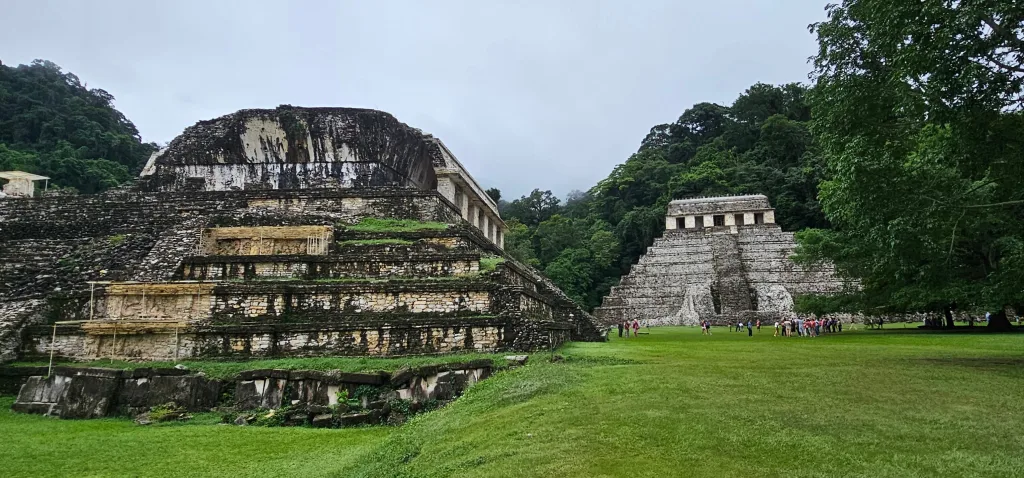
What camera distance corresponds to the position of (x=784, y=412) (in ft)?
14.8

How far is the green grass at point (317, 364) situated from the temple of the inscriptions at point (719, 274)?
19.4 meters

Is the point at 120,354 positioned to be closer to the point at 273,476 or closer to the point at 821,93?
the point at 273,476

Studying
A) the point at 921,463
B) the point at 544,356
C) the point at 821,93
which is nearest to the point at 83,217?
the point at 544,356

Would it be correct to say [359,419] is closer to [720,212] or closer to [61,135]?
[720,212]

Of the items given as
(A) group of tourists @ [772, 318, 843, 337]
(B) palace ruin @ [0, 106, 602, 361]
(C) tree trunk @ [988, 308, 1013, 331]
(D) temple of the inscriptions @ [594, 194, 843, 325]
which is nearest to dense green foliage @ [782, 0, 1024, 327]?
(B) palace ruin @ [0, 106, 602, 361]

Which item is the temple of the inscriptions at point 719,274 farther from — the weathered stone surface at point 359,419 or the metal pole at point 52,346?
the metal pole at point 52,346

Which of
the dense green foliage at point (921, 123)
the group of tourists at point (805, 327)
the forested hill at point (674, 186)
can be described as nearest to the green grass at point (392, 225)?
the dense green foliage at point (921, 123)

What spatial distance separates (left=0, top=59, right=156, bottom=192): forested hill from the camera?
34.2 metres

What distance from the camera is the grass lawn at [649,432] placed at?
339cm

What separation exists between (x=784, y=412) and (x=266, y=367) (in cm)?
676

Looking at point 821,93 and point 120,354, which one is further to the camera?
point 120,354

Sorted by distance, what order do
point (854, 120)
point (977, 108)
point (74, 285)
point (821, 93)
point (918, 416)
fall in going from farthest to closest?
point (74, 285) < point (821, 93) < point (854, 120) < point (977, 108) < point (918, 416)

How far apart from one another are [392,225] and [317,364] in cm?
535

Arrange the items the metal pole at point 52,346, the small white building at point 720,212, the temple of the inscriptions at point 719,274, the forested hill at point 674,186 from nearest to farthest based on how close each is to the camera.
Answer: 1. the metal pole at point 52,346
2. the temple of the inscriptions at point 719,274
3. the small white building at point 720,212
4. the forested hill at point 674,186
